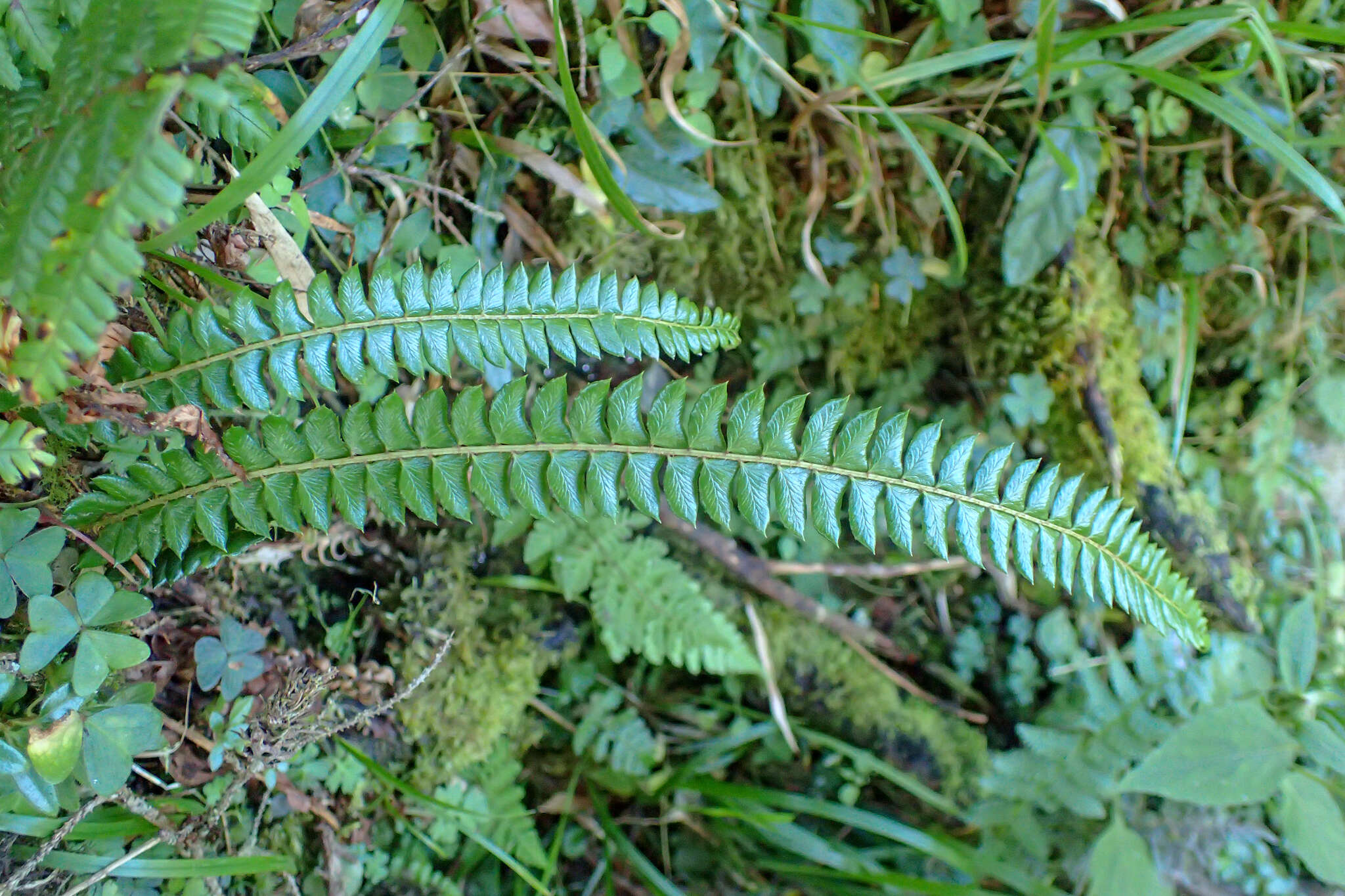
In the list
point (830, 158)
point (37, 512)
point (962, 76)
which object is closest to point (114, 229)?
point (37, 512)

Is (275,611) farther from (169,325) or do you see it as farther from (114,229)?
(114,229)

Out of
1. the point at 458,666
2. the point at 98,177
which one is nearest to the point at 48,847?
the point at 458,666

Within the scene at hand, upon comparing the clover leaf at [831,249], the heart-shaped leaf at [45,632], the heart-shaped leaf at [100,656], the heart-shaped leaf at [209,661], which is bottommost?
the heart-shaped leaf at [209,661]

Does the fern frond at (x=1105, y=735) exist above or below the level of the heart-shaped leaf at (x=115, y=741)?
below

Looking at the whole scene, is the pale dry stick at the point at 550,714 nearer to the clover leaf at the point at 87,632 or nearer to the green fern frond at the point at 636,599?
the green fern frond at the point at 636,599

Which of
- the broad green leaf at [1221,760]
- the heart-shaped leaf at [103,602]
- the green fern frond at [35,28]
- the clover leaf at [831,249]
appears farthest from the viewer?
the clover leaf at [831,249]

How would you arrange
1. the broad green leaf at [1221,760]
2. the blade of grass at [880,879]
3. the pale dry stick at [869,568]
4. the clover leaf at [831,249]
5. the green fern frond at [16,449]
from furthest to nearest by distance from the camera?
the pale dry stick at [869,568] < the clover leaf at [831,249] < the blade of grass at [880,879] < the broad green leaf at [1221,760] < the green fern frond at [16,449]

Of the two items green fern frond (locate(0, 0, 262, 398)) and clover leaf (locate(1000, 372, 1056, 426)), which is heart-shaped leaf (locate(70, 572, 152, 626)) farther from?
clover leaf (locate(1000, 372, 1056, 426))

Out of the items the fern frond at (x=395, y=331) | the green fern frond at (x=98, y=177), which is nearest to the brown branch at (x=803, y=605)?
the fern frond at (x=395, y=331)
